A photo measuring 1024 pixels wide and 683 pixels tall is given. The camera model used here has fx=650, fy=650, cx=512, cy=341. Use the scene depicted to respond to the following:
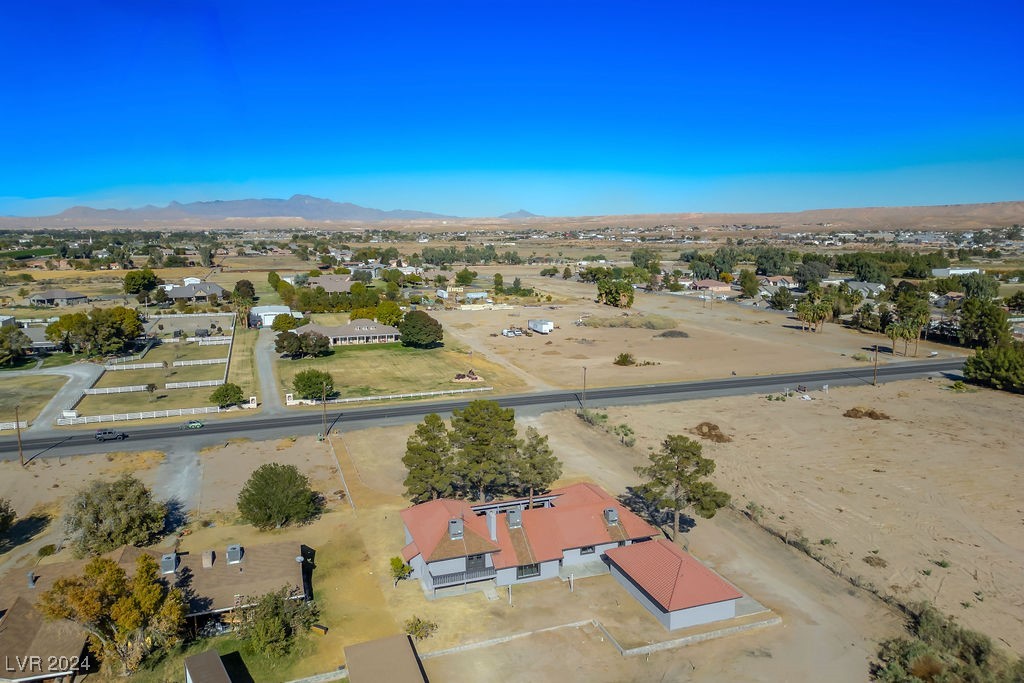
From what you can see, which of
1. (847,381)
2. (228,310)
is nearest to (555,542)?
(847,381)

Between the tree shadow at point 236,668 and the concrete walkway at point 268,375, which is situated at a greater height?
the tree shadow at point 236,668

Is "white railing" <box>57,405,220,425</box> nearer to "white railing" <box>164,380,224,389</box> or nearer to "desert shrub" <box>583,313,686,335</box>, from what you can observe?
"white railing" <box>164,380,224,389</box>

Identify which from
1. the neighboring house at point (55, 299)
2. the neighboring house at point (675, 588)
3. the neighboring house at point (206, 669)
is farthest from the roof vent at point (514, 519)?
the neighboring house at point (55, 299)

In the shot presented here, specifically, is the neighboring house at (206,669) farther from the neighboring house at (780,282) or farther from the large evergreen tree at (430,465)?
the neighboring house at (780,282)

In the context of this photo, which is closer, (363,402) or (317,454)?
(317,454)

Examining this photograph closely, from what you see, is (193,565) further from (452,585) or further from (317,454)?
(317,454)
